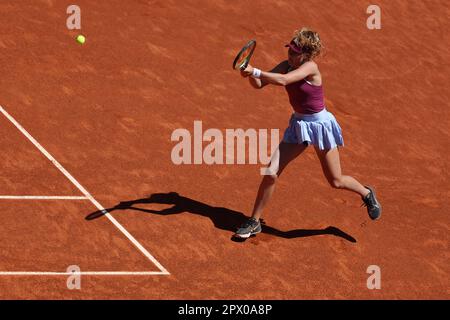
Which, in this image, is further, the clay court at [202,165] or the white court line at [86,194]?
the white court line at [86,194]

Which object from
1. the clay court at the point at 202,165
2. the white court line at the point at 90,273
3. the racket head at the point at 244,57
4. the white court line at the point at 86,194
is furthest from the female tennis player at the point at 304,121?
the white court line at the point at 90,273

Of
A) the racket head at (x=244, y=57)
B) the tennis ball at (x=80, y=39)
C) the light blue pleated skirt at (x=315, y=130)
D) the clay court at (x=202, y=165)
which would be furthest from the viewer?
the tennis ball at (x=80, y=39)

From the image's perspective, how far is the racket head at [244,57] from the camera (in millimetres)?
9116

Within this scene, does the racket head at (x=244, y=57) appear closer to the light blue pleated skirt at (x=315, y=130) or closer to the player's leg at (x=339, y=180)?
the light blue pleated skirt at (x=315, y=130)

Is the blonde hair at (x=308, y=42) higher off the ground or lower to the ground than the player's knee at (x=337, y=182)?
higher

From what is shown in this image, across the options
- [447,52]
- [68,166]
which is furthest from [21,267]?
[447,52]

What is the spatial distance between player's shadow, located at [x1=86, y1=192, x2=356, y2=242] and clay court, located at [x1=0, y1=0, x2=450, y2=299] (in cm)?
2

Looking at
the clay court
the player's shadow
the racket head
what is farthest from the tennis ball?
the racket head

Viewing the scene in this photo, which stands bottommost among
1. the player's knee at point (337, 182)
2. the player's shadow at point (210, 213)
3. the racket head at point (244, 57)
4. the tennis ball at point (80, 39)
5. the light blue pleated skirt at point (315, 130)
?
the player's shadow at point (210, 213)

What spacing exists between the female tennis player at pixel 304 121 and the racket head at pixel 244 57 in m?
0.19

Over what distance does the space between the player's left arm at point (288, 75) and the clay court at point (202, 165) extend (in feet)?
5.97

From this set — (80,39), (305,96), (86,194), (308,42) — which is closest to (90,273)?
(86,194)

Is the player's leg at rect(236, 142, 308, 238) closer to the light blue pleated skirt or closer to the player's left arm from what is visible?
the light blue pleated skirt

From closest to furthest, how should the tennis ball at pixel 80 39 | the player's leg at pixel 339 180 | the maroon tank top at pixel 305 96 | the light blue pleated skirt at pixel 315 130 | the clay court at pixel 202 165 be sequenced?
the clay court at pixel 202 165
the maroon tank top at pixel 305 96
the light blue pleated skirt at pixel 315 130
the player's leg at pixel 339 180
the tennis ball at pixel 80 39
